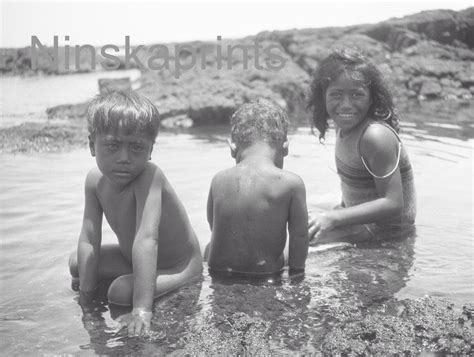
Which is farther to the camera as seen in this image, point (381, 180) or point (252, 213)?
point (381, 180)

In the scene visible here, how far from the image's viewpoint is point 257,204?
3248 mm

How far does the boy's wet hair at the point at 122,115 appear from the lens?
2920 millimetres

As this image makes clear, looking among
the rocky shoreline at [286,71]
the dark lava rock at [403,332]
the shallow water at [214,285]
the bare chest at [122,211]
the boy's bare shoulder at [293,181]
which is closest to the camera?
the dark lava rock at [403,332]

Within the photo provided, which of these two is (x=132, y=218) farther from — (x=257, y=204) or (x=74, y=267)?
(x=257, y=204)

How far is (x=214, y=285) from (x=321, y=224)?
0.91 m

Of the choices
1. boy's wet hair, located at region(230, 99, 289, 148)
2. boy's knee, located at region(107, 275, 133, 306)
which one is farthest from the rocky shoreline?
boy's knee, located at region(107, 275, 133, 306)

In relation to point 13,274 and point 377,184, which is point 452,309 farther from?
point 13,274

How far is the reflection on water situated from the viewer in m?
2.59

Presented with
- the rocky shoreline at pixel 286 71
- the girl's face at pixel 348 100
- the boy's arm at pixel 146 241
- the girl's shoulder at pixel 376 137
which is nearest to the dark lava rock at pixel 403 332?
the boy's arm at pixel 146 241

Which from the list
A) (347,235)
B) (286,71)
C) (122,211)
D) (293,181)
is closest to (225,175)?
(293,181)

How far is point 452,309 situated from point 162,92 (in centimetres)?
1121

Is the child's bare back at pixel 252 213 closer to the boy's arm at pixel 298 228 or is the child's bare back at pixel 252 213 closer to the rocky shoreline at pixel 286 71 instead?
the boy's arm at pixel 298 228

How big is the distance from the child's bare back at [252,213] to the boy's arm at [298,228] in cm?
2

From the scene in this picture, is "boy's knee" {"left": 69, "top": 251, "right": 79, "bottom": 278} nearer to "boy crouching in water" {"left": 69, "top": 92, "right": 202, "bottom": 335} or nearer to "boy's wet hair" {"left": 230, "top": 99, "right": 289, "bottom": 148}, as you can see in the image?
"boy crouching in water" {"left": 69, "top": 92, "right": 202, "bottom": 335}
